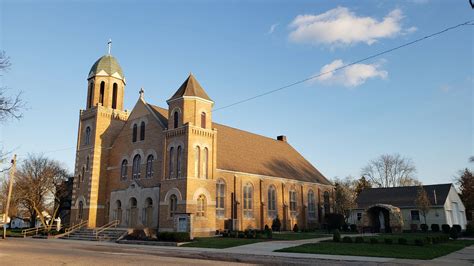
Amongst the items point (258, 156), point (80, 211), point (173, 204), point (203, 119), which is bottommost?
point (80, 211)

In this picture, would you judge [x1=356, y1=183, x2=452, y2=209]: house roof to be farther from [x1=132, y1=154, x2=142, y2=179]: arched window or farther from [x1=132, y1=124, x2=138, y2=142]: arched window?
[x1=132, y1=124, x2=138, y2=142]: arched window

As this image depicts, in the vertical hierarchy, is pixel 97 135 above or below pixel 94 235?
above

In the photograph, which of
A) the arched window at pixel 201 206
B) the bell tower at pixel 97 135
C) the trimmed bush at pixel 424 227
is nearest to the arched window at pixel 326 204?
the trimmed bush at pixel 424 227

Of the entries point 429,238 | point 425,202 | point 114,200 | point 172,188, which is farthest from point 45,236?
point 425,202

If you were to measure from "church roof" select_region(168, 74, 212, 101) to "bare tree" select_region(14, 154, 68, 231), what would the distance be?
92.6 ft

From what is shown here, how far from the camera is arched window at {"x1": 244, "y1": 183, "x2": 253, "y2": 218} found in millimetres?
43906

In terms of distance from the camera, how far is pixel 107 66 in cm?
4734

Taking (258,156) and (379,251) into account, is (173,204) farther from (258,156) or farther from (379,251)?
(379,251)

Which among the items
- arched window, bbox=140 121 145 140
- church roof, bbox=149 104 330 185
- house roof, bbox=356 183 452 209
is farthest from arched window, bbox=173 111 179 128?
house roof, bbox=356 183 452 209

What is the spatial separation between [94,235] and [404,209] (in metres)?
37.2

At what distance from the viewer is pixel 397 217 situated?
43.2m

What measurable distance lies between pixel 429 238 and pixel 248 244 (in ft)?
40.4

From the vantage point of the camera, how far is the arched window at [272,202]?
156ft

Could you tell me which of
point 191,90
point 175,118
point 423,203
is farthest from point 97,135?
point 423,203
